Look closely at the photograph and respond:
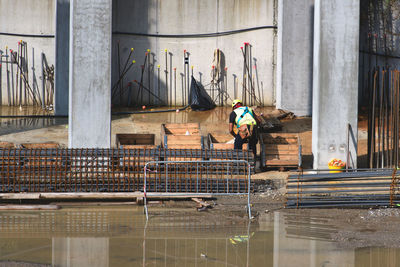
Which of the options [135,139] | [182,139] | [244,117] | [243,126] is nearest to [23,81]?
[135,139]

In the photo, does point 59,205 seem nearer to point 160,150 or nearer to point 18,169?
point 18,169

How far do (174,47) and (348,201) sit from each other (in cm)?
1335

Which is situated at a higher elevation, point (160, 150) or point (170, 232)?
point (160, 150)

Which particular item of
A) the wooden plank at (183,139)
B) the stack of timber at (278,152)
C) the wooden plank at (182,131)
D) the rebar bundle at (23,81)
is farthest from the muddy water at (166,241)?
the rebar bundle at (23,81)

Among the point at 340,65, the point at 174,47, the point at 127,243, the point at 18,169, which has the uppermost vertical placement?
the point at 174,47

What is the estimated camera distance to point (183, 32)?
23.5 metres

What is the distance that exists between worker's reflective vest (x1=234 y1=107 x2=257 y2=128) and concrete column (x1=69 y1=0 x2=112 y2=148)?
2.96 m

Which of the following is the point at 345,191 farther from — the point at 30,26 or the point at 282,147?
the point at 30,26

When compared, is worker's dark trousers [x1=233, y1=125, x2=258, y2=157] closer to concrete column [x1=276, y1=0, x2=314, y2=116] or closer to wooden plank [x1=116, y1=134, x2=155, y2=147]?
wooden plank [x1=116, y1=134, x2=155, y2=147]

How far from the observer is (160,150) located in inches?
507

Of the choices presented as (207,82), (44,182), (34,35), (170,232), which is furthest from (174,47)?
(170,232)

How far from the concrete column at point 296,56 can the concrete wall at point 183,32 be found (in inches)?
91.1

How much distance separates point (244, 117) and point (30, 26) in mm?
11833

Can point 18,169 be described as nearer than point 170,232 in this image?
No
